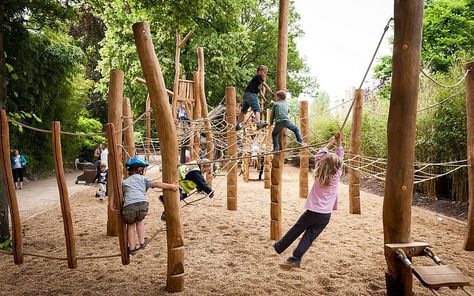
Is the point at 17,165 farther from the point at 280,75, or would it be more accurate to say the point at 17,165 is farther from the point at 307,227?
the point at 307,227

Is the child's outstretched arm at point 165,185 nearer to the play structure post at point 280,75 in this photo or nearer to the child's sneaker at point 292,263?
the child's sneaker at point 292,263

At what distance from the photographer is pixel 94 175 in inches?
441

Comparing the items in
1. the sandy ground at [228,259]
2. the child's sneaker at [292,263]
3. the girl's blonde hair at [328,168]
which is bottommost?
the sandy ground at [228,259]

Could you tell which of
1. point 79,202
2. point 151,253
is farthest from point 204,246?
point 79,202

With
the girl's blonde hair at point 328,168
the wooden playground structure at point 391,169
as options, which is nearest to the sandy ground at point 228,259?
the wooden playground structure at point 391,169

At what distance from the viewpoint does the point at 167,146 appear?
322 centimetres

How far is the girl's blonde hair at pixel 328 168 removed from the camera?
3295mm

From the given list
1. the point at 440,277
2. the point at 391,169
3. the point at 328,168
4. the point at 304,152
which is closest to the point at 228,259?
the point at 328,168

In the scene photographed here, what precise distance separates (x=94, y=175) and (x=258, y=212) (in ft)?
21.3

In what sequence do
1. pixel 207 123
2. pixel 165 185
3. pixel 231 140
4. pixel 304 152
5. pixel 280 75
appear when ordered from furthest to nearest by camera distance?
pixel 304 152
pixel 207 123
pixel 231 140
pixel 280 75
pixel 165 185

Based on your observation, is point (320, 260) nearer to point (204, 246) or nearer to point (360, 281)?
point (360, 281)

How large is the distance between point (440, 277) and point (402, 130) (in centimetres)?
106

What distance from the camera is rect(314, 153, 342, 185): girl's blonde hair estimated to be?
130 inches

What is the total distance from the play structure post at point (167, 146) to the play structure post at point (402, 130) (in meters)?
1.73
